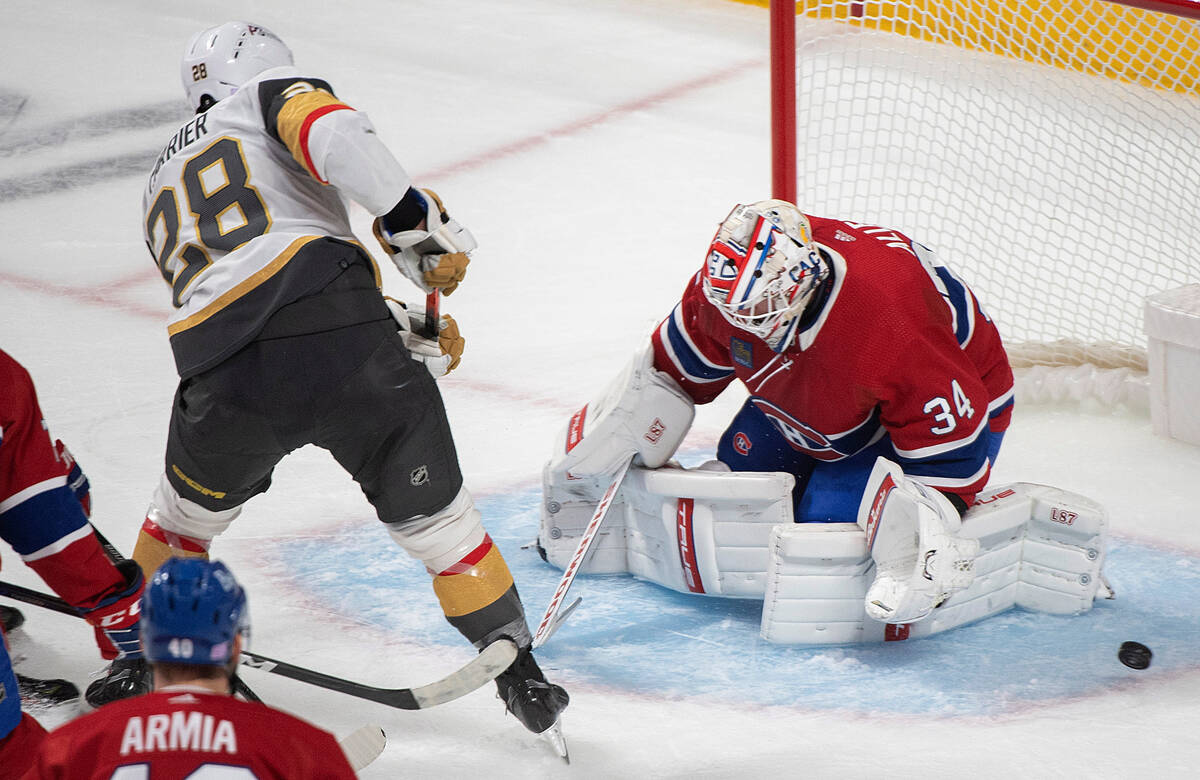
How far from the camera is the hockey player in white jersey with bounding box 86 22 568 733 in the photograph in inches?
84.2

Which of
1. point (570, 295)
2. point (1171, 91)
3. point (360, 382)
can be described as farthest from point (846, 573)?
point (1171, 91)

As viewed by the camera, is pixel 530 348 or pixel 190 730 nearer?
pixel 190 730

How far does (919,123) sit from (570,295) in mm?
1383

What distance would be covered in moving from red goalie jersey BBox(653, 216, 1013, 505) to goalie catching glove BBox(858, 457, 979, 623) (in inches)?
2.9

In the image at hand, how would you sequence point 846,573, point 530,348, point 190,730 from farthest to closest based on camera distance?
point 530,348
point 846,573
point 190,730

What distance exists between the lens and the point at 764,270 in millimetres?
2363

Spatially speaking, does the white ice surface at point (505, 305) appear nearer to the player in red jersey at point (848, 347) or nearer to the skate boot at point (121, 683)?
the skate boot at point (121, 683)

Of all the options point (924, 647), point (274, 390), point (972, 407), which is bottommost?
point (924, 647)

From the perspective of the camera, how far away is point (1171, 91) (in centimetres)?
428

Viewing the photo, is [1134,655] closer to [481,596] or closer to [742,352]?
[742,352]

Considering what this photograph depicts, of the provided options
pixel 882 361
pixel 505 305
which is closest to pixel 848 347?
pixel 882 361

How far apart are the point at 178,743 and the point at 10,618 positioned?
1.60m

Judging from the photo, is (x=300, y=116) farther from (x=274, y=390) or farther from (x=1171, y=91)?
(x=1171, y=91)

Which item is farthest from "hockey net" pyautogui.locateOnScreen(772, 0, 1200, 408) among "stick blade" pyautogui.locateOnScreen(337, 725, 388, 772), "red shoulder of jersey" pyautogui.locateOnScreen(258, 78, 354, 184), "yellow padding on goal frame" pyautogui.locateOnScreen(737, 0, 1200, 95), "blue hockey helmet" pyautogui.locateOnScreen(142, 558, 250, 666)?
"blue hockey helmet" pyautogui.locateOnScreen(142, 558, 250, 666)
